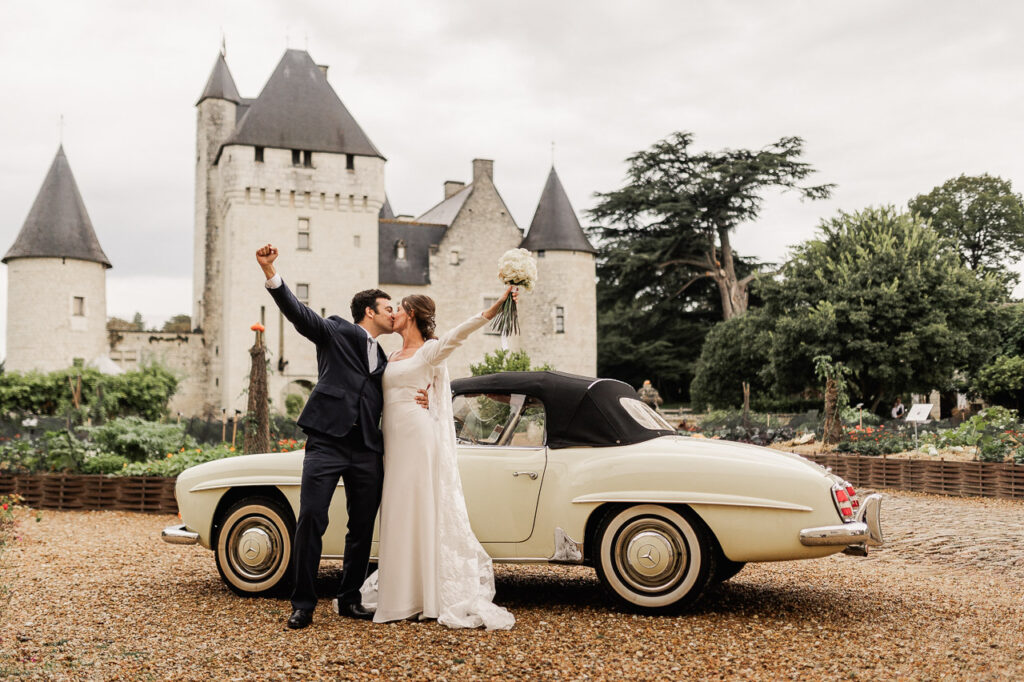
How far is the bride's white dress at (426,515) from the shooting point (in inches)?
222

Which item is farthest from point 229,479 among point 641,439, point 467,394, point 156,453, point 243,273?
point 243,273

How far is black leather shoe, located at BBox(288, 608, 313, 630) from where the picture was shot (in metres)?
5.41

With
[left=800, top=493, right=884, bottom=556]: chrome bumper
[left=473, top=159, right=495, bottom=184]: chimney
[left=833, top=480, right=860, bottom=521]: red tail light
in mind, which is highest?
[left=473, top=159, right=495, bottom=184]: chimney

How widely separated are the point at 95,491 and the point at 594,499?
871cm

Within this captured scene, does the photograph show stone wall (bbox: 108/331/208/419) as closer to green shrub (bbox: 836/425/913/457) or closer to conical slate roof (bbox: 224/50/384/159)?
conical slate roof (bbox: 224/50/384/159)

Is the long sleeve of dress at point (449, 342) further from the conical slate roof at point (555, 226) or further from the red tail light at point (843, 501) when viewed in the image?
the conical slate roof at point (555, 226)

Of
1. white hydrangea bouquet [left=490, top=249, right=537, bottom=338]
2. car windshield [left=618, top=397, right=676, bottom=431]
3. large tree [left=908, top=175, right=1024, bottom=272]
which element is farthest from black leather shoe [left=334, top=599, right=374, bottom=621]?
large tree [left=908, top=175, right=1024, bottom=272]

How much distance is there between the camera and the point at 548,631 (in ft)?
17.7

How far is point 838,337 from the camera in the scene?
108 feet

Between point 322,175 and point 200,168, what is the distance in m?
7.64

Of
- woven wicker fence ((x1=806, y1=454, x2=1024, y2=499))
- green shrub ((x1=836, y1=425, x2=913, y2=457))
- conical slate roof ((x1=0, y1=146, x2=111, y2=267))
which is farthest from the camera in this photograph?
conical slate roof ((x1=0, y1=146, x2=111, y2=267))

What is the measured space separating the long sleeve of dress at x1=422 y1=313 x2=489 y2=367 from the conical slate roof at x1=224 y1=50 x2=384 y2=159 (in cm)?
3820

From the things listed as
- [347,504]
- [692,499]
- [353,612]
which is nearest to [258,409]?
[347,504]

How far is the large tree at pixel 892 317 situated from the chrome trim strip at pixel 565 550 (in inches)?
1072
